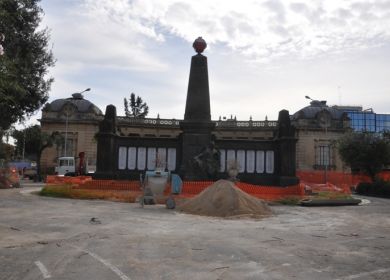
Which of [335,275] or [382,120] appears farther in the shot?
[382,120]

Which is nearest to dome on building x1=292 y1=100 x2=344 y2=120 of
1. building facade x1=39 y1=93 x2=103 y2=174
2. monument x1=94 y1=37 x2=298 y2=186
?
building facade x1=39 y1=93 x2=103 y2=174

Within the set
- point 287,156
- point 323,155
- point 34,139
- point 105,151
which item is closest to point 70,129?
point 34,139

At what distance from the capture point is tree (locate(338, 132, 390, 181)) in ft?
125

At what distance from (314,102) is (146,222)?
6940 cm

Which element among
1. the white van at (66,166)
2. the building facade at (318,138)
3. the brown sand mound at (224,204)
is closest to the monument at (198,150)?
the brown sand mound at (224,204)

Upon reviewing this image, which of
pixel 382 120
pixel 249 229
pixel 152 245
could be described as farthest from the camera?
pixel 382 120

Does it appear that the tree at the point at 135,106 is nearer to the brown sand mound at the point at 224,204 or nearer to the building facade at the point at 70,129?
the building facade at the point at 70,129

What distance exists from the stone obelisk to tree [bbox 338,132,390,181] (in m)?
16.7

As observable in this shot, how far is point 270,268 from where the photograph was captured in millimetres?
7926

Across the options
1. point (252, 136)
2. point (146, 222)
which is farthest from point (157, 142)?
point (252, 136)

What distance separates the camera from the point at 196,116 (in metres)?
28.0

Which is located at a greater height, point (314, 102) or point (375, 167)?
point (314, 102)

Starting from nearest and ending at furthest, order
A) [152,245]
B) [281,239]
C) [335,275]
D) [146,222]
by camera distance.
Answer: [335,275] → [152,245] → [281,239] → [146,222]

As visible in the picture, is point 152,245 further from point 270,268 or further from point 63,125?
point 63,125
